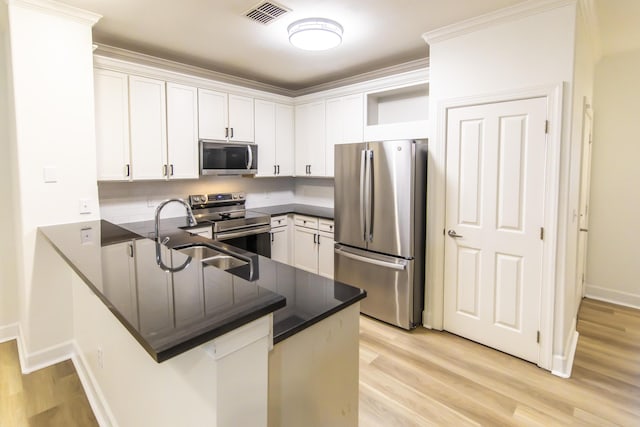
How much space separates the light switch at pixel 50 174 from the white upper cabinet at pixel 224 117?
1.47 meters

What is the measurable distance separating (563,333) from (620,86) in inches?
109

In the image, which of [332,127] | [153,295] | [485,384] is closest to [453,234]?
[485,384]

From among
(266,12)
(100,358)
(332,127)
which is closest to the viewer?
(100,358)

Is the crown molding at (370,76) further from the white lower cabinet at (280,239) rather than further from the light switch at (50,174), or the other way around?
the light switch at (50,174)

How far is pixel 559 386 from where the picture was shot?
2.27 meters

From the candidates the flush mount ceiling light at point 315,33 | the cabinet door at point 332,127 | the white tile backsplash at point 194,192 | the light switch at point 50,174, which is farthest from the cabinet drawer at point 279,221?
the light switch at point 50,174

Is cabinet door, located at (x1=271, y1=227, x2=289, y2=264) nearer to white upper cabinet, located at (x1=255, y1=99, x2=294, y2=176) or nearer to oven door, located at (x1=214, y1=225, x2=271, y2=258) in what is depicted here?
oven door, located at (x1=214, y1=225, x2=271, y2=258)

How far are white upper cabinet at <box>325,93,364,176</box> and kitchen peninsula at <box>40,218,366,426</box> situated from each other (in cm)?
240

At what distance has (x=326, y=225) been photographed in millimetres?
3998

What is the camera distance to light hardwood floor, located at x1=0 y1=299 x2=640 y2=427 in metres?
2.00

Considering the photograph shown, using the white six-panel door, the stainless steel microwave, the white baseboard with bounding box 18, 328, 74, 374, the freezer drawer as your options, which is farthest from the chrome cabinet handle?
the white baseboard with bounding box 18, 328, 74, 374

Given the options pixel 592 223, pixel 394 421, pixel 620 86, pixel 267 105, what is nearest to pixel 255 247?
pixel 267 105

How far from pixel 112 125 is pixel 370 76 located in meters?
2.76

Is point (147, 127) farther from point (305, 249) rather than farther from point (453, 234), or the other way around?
point (453, 234)
